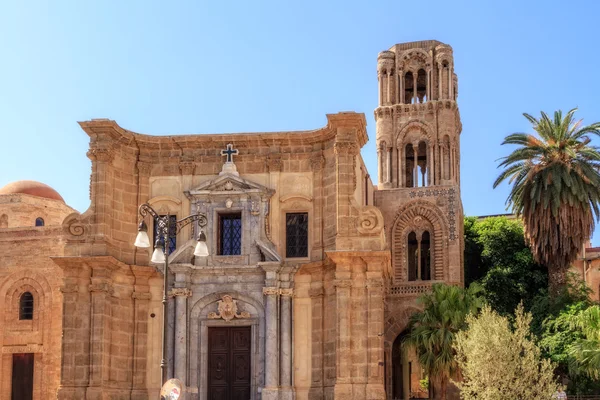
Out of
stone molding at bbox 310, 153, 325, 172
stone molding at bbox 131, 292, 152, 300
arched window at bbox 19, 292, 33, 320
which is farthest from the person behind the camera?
arched window at bbox 19, 292, 33, 320

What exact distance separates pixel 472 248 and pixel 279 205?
14757 mm

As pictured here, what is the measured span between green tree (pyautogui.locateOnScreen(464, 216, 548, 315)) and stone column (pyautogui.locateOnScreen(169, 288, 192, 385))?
13.6 m

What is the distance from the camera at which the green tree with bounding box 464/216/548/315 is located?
42344mm

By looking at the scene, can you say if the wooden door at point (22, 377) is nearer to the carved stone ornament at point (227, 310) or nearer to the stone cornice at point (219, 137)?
the stone cornice at point (219, 137)

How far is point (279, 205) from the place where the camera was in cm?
3425

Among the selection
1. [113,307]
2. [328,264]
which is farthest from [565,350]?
[113,307]

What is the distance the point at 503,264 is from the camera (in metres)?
43.8

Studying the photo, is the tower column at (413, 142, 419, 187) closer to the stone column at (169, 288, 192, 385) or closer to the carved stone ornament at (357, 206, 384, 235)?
the carved stone ornament at (357, 206, 384, 235)

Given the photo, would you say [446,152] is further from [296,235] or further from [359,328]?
[359,328]

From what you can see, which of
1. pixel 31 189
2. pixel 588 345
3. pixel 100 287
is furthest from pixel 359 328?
pixel 31 189

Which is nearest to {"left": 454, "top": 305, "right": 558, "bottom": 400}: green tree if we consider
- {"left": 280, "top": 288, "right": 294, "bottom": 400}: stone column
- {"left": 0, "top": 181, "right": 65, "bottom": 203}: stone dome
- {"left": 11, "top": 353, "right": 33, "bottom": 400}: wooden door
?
{"left": 280, "top": 288, "right": 294, "bottom": 400}: stone column

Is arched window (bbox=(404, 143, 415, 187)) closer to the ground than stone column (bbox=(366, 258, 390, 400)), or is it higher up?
higher up

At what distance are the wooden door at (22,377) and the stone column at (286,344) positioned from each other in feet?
48.8

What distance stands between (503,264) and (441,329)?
39.4ft
